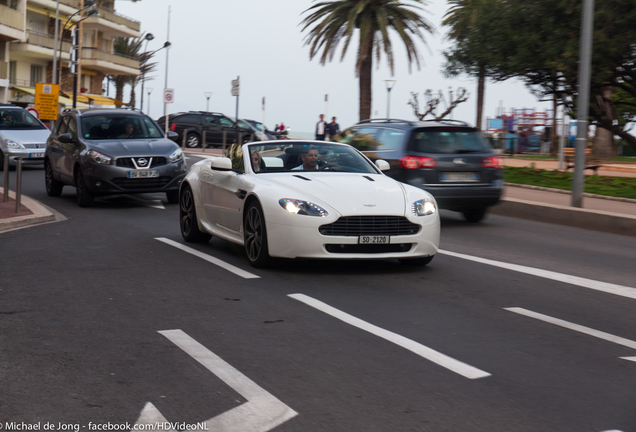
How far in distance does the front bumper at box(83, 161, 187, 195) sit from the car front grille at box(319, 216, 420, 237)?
7705mm

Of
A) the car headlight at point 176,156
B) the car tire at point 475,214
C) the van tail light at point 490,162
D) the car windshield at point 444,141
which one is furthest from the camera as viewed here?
the car headlight at point 176,156

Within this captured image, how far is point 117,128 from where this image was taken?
15.9 meters

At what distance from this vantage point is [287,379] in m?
4.56

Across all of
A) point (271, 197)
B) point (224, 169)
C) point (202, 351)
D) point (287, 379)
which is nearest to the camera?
point (287, 379)

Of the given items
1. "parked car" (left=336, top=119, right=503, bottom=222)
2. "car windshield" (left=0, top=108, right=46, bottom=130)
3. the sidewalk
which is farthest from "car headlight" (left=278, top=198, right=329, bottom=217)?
"car windshield" (left=0, top=108, right=46, bottom=130)

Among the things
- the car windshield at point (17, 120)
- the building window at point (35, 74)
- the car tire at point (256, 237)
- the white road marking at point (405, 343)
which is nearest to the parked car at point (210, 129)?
the car windshield at point (17, 120)

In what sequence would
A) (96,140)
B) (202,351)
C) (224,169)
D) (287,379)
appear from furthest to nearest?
(96,140), (224,169), (202,351), (287,379)

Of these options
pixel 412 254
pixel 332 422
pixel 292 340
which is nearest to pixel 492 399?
pixel 332 422

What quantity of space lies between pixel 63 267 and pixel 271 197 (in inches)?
88.0

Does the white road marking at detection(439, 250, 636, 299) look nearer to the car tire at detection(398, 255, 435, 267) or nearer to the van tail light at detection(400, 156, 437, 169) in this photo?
the car tire at detection(398, 255, 435, 267)

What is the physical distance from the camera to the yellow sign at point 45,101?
35156 mm

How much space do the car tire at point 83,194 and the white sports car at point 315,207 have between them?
5.96 meters

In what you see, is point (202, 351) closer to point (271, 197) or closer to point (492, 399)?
point (492, 399)

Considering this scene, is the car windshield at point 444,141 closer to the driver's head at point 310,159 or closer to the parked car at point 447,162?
the parked car at point 447,162
